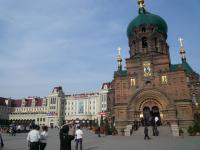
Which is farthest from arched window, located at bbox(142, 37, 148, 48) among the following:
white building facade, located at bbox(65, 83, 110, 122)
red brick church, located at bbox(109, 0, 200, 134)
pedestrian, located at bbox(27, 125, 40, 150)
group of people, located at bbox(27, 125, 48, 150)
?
white building facade, located at bbox(65, 83, 110, 122)

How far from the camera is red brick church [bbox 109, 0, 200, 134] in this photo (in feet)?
139

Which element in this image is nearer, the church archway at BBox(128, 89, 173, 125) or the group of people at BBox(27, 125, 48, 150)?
the group of people at BBox(27, 125, 48, 150)

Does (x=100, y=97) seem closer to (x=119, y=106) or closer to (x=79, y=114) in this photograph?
(x=79, y=114)

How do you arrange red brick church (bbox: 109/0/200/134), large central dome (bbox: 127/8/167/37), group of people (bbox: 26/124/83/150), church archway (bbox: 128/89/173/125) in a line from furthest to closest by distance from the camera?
1. large central dome (bbox: 127/8/167/37)
2. church archway (bbox: 128/89/173/125)
3. red brick church (bbox: 109/0/200/134)
4. group of people (bbox: 26/124/83/150)

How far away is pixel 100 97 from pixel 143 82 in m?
61.8

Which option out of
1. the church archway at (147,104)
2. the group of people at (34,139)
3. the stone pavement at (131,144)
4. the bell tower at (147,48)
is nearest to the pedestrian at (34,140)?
the group of people at (34,139)

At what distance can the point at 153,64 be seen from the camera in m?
46.7

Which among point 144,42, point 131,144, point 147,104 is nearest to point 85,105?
point 144,42

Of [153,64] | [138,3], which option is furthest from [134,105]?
[138,3]

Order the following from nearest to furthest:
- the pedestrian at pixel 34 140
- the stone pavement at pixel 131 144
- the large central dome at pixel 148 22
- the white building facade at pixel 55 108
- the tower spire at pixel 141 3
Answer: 1. the pedestrian at pixel 34 140
2. the stone pavement at pixel 131 144
3. the large central dome at pixel 148 22
4. the tower spire at pixel 141 3
5. the white building facade at pixel 55 108

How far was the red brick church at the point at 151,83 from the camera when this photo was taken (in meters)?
42.5

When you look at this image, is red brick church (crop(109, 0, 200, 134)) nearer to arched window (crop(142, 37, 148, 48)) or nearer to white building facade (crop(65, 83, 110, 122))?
arched window (crop(142, 37, 148, 48))

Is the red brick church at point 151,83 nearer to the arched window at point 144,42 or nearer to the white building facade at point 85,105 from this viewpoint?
the arched window at point 144,42

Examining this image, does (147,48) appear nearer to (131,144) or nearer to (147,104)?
(147,104)
